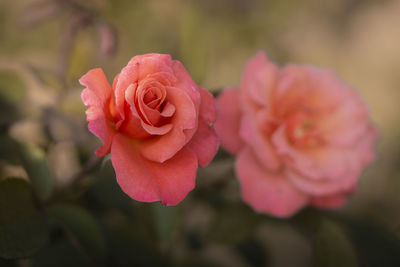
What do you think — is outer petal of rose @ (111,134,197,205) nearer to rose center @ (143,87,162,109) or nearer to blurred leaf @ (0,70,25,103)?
rose center @ (143,87,162,109)

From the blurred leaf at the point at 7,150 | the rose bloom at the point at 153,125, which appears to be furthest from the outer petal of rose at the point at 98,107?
the blurred leaf at the point at 7,150

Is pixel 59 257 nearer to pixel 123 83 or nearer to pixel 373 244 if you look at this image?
pixel 123 83

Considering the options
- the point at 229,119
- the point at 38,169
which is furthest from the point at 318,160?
the point at 38,169

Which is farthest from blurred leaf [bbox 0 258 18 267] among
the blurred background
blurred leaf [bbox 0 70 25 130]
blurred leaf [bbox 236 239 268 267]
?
blurred leaf [bbox 236 239 268 267]

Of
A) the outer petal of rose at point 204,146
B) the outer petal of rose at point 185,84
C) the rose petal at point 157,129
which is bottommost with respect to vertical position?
the outer petal of rose at point 204,146

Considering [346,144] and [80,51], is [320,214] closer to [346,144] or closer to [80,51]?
[346,144]

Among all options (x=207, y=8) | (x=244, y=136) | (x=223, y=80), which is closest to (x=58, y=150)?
(x=244, y=136)

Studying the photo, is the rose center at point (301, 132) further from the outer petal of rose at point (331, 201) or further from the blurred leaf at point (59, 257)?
the blurred leaf at point (59, 257)
